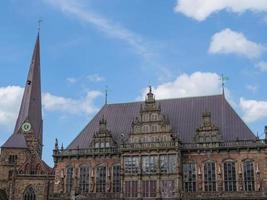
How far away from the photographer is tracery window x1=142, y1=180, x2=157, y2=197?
4491cm

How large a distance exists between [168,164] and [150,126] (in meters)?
4.89

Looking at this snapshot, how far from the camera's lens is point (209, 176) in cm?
4500

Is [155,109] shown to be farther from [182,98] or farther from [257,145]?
[257,145]

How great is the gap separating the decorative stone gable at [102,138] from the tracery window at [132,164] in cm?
351

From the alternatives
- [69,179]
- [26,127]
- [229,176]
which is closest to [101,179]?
[69,179]

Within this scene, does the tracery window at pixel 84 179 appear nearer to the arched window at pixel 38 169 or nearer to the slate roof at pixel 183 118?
the slate roof at pixel 183 118

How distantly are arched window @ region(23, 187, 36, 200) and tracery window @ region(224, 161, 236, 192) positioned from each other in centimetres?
2691

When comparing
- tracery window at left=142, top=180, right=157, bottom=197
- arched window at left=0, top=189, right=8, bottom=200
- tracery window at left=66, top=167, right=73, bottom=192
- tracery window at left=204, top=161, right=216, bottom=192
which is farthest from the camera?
arched window at left=0, top=189, right=8, bottom=200

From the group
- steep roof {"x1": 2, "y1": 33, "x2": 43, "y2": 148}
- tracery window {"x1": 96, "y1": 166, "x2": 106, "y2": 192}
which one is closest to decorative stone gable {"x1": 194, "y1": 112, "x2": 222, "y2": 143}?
tracery window {"x1": 96, "y1": 166, "x2": 106, "y2": 192}

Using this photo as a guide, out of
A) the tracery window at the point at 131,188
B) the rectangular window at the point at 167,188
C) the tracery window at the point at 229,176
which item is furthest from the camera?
the tracery window at the point at 131,188

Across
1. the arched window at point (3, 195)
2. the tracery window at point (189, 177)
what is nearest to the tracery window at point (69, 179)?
the tracery window at point (189, 177)

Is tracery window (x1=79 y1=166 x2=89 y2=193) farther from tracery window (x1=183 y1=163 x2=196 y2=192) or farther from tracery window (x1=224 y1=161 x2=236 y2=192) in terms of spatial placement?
tracery window (x1=224 y1=161 x2=236 y2=192)

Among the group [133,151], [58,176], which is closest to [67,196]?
[58,176]

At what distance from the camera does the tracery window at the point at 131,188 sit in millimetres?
45406
